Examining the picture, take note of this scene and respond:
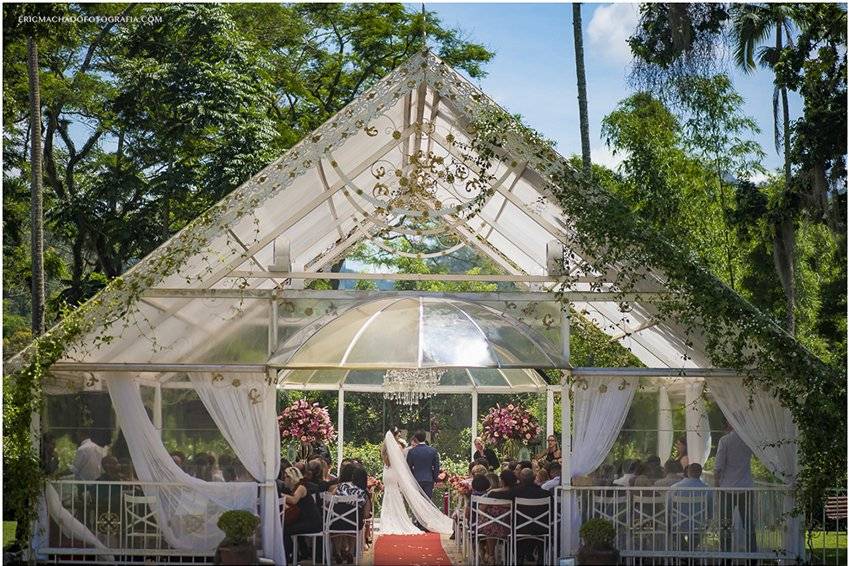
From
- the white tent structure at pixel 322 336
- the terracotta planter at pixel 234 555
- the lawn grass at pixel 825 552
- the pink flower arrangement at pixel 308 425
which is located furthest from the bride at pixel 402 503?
the terracotta planter at pixel 234 555

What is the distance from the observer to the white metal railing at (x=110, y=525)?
10461mm

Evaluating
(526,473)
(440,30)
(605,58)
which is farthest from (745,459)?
(605,58)

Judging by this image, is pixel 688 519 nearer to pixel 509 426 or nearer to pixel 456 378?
pixel 509 426

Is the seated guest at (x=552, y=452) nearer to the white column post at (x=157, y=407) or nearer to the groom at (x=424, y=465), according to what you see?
the groom at (x=424, y=465)

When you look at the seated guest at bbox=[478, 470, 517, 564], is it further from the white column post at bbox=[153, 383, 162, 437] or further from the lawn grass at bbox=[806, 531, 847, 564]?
the white column post at bbox=[153, 383, 162, 437]

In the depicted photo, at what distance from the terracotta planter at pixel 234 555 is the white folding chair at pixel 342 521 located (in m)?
1.85

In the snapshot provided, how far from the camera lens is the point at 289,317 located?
11.1 meters

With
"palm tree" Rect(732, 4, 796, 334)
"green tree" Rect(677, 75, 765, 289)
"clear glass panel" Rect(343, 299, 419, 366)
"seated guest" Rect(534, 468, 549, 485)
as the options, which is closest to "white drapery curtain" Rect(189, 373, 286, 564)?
"clear glass panel" Rect(343, 299, 419, 366)

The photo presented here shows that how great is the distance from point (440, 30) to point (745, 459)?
1554 centimetres

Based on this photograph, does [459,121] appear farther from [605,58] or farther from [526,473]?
[605,58]

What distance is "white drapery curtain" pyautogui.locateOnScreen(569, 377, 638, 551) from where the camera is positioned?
10727mm

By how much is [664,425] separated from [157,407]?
5.15 meters

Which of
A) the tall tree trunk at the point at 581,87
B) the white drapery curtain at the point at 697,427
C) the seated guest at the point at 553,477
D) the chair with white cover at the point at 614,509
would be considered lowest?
the chair with white cover at the point at 614,509

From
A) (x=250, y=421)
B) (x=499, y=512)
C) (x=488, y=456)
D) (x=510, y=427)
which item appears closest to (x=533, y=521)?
(x=499, y=512)
